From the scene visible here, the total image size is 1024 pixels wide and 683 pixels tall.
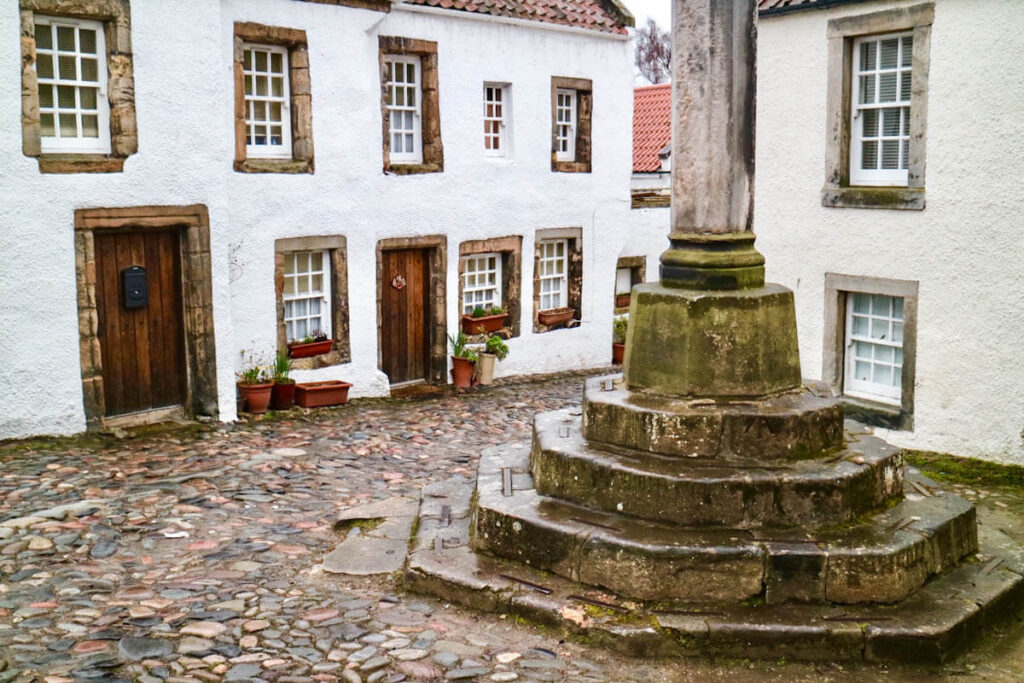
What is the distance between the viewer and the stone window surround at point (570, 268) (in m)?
18.2

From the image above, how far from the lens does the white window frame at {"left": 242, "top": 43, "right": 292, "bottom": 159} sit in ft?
45.8

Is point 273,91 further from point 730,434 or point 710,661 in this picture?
point 710,661

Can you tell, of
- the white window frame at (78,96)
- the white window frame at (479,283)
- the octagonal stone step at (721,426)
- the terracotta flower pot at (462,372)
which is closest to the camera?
the octagonal stone step at (721,426)

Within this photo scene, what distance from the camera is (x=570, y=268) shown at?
748 inches

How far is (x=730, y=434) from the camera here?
6617 millimetres

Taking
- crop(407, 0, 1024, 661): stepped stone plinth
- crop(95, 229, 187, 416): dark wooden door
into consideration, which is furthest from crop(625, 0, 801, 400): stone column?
crop(95, 229, 187, 416): dark wooden door

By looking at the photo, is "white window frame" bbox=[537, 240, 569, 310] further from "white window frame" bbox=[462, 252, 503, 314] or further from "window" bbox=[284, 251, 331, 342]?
"window" bbox=[284, 251, 331, 342]

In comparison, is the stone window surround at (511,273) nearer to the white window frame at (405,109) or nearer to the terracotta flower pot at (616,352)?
the white window frame at (405,109)

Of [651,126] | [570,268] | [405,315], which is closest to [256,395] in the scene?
[405,315]

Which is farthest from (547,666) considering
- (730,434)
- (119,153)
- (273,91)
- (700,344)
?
(273,91)

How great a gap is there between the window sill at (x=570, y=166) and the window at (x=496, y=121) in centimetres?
110

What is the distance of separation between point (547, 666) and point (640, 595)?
31.2 inches

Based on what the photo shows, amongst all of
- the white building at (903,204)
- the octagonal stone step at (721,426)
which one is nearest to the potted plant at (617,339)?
the white building at (903,204)

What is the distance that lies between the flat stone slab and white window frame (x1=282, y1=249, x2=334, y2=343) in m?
8.62
